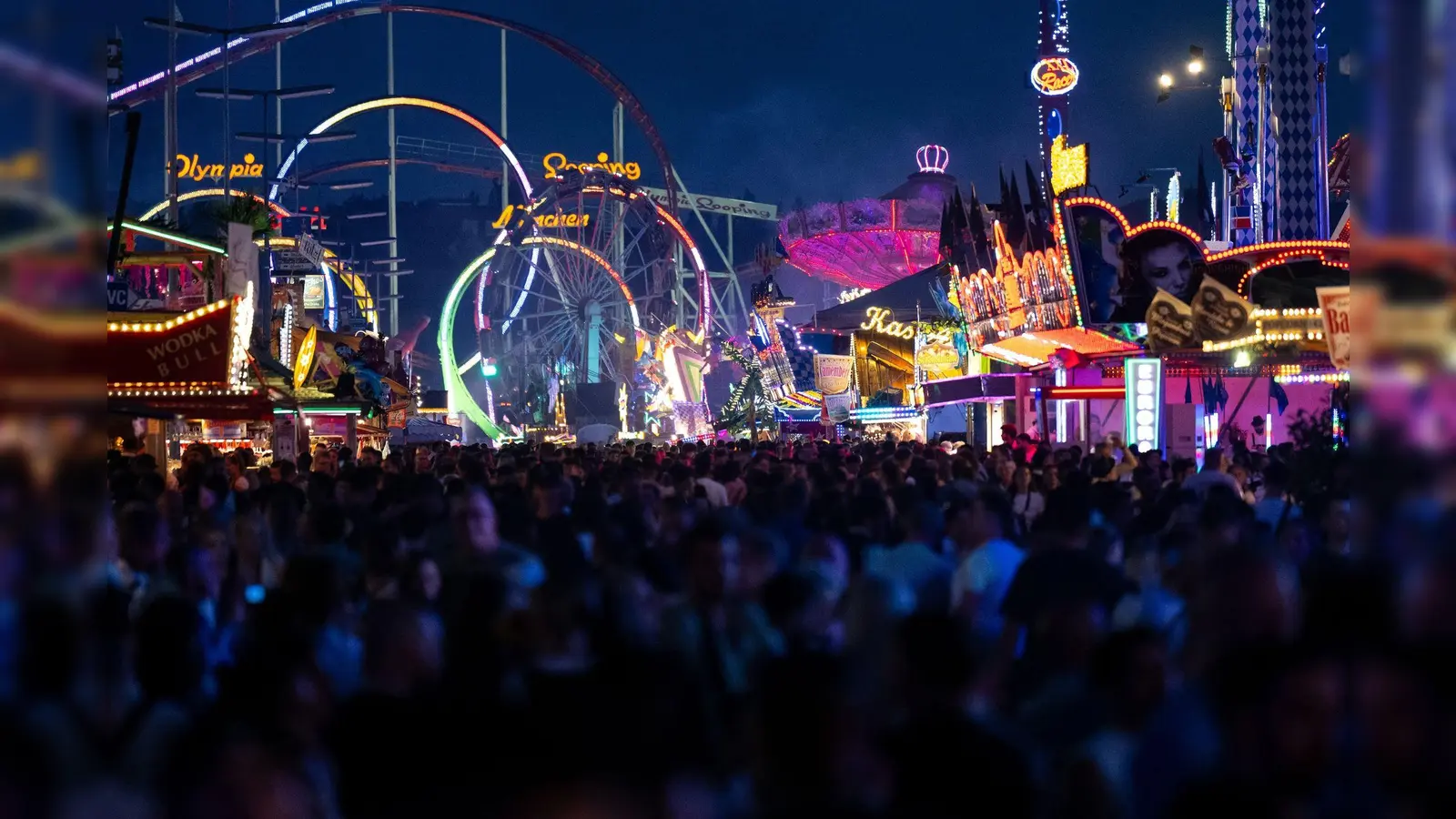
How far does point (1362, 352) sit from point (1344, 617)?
0.61m

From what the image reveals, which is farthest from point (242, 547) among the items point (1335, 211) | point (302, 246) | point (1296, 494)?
point (1335, 211)

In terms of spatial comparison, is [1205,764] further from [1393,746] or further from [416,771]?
[416,771]

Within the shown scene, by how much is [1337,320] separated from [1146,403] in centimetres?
701

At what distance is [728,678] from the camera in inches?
200

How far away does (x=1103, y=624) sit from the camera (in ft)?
17.3

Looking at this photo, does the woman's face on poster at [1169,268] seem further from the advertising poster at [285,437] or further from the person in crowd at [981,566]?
the person in crowd at [981,566]

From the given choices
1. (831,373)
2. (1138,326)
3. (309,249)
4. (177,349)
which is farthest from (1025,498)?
(831,373)

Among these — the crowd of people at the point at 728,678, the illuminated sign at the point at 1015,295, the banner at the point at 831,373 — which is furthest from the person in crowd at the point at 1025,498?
the banner at the point at 831,373

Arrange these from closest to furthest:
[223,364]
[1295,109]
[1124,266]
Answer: [223,364] → [1124,266] → [1295,109]

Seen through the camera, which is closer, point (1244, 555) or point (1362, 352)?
point (1362, 352)

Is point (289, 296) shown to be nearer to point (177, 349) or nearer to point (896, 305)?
point (177, 349)

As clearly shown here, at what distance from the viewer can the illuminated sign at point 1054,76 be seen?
30016mm

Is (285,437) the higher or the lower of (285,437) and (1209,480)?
the higher

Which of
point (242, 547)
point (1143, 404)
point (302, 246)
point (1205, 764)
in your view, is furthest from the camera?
point (302, 246)
